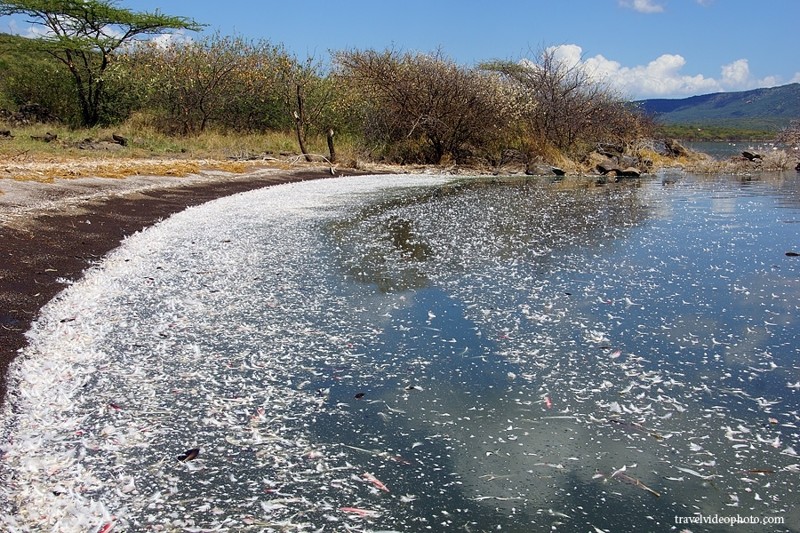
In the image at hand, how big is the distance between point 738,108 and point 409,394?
179 metres

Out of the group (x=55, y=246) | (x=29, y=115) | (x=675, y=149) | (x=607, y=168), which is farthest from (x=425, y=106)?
(x=55, y=246)

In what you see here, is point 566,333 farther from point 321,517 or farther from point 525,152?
point 525,152

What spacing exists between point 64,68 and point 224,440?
2496 centimetres

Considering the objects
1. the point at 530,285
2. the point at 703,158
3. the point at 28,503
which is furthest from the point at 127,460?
the point at 703,158

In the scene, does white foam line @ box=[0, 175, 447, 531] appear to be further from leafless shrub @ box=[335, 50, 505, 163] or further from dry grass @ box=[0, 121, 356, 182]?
leafless shrub @ box=[335, 50, 505, 163]

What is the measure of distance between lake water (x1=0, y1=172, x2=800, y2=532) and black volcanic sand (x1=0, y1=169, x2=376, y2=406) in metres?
0.19

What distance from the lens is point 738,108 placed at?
515ft

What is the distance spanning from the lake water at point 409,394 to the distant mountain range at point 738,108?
8068 centimetres

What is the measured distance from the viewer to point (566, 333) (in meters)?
4.57

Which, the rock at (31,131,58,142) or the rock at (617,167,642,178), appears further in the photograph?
the rock at (617,167,642,178)

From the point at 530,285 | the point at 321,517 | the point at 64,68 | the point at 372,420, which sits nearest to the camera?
the point at 321,517

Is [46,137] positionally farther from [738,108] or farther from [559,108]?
[738,108]

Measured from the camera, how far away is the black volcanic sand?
467cm

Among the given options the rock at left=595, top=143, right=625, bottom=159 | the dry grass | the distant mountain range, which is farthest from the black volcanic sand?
the distant mountain range
